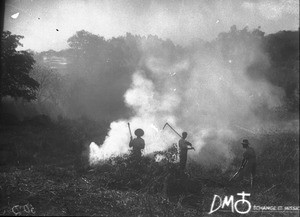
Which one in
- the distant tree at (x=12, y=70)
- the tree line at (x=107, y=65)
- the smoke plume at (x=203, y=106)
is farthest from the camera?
the tree line at (x=107, y=65)

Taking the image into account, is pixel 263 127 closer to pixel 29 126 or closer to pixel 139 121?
pixel 139 121

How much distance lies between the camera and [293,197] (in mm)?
8789

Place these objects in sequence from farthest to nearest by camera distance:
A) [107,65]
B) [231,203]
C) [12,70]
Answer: [107,65]
[12,70]
[231,203]

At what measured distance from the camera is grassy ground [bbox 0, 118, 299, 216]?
742 centimetres

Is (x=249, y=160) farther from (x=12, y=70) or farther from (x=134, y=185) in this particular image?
(x=12, y=70)

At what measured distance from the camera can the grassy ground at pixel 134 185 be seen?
7.42m

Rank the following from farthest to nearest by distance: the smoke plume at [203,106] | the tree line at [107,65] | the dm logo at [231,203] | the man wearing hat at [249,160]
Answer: the tree line at [107,65], the smoke plume at [203,106], the man wearing hat at [249,160], the dm logo at [231,203]

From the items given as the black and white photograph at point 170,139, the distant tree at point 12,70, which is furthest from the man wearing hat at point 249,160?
the distant tree at point 12,70

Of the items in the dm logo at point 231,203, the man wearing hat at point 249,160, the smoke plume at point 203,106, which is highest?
the smoke plume at point 203,106

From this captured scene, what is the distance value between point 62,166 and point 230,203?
769cm

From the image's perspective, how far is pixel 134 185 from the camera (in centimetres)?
943

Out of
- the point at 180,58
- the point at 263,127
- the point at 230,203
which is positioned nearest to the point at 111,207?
the point at 230,203

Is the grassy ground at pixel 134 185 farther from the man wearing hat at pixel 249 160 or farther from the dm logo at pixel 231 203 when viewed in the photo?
the man wearing hat at pixel 249 160

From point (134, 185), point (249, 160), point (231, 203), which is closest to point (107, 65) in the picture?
point (134, 185)
